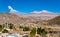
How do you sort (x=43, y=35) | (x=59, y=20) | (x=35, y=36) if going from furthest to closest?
(x=59, y=20)
(x=43, y=35)
(x=35, y=36)

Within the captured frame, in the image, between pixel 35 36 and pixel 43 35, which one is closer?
pixel 35 36

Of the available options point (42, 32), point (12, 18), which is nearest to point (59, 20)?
point (12, 18)

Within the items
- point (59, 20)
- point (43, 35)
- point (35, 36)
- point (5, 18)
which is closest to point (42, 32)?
point (43, 35)

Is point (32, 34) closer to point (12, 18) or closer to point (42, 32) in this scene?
point (42, 32)

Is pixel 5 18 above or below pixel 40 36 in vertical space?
above

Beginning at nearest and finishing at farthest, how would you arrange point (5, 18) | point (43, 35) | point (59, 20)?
point (43, 35) < point (59, 20) < point (5, 18)

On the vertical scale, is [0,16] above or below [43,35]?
above

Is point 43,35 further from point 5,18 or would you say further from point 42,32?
point 5,18

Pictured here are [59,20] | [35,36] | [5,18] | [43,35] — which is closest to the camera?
[35,36]

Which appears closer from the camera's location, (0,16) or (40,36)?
(40,36)
